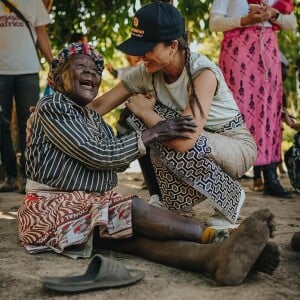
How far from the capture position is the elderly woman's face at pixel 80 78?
290 cm

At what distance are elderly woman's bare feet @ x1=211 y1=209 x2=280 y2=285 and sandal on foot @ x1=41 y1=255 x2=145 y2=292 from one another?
0.33m

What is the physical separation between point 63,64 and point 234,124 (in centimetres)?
105

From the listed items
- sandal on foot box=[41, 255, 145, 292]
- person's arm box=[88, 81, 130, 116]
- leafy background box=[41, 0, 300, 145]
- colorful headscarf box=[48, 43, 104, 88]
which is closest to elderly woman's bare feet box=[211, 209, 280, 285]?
sandal on foot box=[41, 255, 145, 292]

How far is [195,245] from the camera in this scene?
2.46m

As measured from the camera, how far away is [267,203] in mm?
4277

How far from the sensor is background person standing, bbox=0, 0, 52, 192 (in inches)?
187

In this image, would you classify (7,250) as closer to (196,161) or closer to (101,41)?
(196,161)

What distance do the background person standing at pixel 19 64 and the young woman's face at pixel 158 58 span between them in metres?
1.86

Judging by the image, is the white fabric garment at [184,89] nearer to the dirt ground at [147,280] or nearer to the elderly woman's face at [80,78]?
the elderly woman's face at [80,78]

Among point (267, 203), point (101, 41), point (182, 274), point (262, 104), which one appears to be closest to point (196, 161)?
point (182, 274)

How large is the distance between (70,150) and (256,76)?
219 cm

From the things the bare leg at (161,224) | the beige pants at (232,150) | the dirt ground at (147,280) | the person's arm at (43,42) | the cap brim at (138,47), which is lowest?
the dirt ground at (147,280)

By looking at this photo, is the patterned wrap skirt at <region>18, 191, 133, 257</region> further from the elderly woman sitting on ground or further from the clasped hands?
the clasped hands

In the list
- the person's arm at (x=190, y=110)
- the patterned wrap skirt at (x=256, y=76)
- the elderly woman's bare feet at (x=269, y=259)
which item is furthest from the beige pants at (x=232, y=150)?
the patterned wrap skirt at (x=256, y=76)
